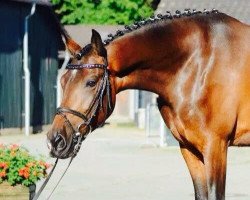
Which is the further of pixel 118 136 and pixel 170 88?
pixel 118 136

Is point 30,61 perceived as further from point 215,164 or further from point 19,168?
point 215,164

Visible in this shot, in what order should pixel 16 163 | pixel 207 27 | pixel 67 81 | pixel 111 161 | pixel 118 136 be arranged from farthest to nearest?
pixel 118 136, pixel 111 161, pixel 16 163, pixel 207 27, pixel 67 81

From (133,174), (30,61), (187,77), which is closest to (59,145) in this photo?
(187,77)

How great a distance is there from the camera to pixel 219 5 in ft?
97.8

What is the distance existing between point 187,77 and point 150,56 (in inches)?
12.1

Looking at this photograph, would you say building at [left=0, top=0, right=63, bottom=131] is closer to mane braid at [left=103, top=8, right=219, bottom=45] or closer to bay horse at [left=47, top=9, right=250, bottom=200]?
mane braid at [left=103, top=8, right=219, bottom=45]

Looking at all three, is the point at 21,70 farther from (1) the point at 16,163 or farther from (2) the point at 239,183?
(1) the point at 16,163

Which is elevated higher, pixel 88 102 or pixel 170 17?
pixel 170 17

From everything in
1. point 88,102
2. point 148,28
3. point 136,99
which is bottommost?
point 136,99

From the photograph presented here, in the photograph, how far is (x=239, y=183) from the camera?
47.8 ft

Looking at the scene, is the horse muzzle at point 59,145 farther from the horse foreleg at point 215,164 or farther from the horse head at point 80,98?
the horse foreleg at point 215,164

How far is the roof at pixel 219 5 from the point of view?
94.1 feet

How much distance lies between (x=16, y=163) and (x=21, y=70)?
22.7 metres

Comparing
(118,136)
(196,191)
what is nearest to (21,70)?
(118,136)
